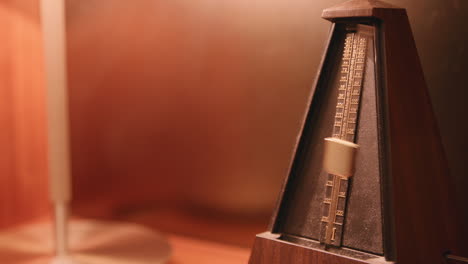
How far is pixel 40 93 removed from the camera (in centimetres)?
130

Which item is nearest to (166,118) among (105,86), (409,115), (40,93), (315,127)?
(105,86)

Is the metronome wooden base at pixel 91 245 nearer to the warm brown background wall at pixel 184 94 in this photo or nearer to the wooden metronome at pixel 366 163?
the warm brown background wall at pixel 184 94

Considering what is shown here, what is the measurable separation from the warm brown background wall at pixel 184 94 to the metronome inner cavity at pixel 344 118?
22 cm

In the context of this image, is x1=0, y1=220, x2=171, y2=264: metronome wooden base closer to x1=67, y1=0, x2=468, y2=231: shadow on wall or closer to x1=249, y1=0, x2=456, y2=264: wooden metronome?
x1=67, y1=0, x2=468, y2=231: shadow on wall

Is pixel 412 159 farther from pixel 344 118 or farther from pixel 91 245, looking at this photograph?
pixel 91 245

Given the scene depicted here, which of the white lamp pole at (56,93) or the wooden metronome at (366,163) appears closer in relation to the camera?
the wooden metronome at (366,163)

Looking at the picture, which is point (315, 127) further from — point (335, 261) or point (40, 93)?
point (40, 93)

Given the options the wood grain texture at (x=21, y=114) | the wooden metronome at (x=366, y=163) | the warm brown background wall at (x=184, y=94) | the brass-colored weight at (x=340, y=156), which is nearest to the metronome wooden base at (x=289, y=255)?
the wooden metronome at (x=366, y=163)

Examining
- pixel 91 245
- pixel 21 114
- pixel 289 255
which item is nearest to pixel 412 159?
pixel 289 255

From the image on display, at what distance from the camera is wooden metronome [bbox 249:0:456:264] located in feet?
2.13

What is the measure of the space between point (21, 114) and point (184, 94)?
1.39 feet

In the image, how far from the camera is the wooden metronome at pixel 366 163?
650 millimetres

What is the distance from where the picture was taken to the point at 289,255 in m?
0.68

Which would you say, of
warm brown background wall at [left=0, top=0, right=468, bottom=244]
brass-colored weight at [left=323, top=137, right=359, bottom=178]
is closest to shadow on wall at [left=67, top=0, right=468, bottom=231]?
warm brown background wall at [left=0, top=0, right=468, bottom=244]
